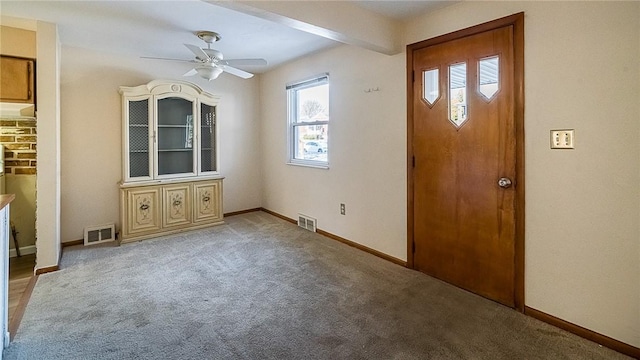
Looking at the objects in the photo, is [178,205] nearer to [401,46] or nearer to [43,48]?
[43,48]

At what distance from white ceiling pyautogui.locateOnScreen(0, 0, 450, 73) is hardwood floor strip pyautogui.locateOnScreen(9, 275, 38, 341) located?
2369mm

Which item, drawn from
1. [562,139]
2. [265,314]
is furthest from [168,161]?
[562,139]

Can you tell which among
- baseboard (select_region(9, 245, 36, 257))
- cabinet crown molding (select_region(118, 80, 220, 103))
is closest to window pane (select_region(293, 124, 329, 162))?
cabinet crown molding (select_region(118, 80, 220, 103))

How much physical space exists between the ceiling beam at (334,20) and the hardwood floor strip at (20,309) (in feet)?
8.09

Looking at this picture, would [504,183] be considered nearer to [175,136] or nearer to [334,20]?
[334,20]

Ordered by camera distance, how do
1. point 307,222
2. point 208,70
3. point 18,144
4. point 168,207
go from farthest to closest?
point 307,222, point 168,207, point 18,144, point 208,70

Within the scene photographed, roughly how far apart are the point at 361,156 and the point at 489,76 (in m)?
1.55

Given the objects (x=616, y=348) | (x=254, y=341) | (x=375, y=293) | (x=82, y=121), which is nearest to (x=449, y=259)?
(x=375, y=293)

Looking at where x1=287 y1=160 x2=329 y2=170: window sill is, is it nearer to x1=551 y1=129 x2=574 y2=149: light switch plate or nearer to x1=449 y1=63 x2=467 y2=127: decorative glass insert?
x1=449 y1=63 x2=467 y2=127: decorative glass insert

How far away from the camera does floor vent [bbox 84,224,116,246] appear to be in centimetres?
405

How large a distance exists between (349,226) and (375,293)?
1310 mm

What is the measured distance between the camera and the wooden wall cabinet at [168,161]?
4121 mm

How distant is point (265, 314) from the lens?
2379 mm

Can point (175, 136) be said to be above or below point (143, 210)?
above
